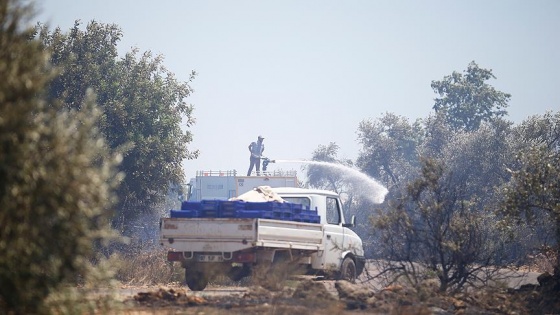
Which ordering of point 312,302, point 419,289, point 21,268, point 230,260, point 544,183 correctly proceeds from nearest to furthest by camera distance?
point 21,268
point 312,302
point 419,289
point 230,260
point 544,183

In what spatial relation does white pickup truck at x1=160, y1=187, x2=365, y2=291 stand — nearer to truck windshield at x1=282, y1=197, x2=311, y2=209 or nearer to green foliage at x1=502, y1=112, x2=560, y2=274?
truck windshield at x1=282, y1=197, x2=311, y2=209

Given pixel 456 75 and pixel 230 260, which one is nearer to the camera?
pixel 230 260

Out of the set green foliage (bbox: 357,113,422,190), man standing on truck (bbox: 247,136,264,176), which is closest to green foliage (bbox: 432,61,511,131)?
green foliage (bbox: 357,113,422,190)

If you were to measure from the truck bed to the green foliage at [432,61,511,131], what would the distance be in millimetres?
79373

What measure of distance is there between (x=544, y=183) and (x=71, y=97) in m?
21.2

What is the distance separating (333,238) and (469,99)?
81285 mm

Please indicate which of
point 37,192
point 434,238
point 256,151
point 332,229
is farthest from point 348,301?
point 256,151

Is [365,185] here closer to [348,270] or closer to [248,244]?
[348,270]

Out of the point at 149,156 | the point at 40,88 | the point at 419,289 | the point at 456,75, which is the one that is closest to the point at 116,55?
the point at 149,156

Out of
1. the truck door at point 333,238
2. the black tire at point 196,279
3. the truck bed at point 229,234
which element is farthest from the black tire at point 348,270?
the black tire at point 196,279

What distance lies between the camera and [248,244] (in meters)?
18.4

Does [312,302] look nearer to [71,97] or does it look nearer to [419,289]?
[419,289]

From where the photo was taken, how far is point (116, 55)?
38.7 meters

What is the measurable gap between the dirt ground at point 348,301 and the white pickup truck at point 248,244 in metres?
1.00
